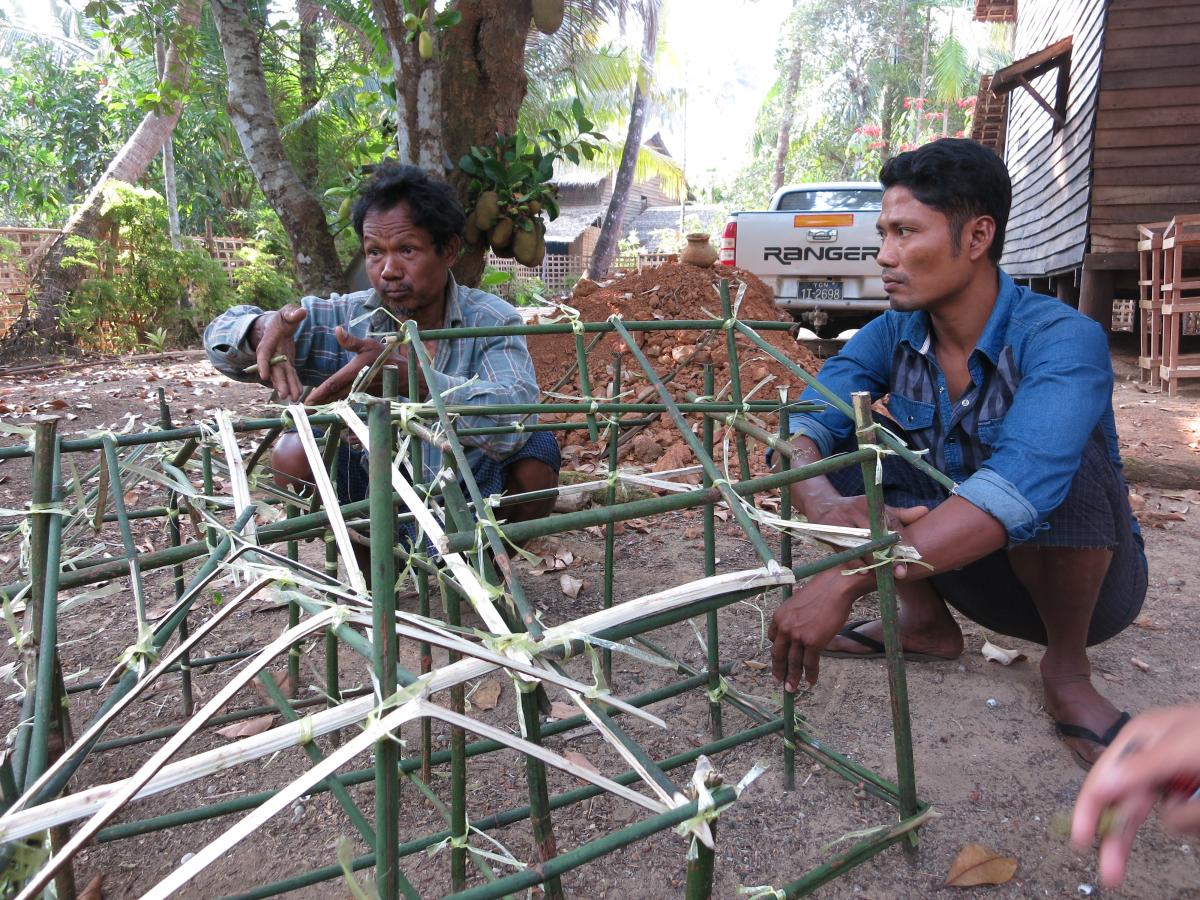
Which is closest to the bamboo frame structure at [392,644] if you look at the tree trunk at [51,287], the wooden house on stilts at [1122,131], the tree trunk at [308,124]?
the wooden house on stilts at [1122,131]

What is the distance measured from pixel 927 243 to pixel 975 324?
0.22 m

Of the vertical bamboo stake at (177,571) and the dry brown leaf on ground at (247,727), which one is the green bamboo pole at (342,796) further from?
the dry brown leaf on ground at (247,727)

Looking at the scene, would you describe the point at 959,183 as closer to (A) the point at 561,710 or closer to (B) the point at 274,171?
(A) the point at 561,710

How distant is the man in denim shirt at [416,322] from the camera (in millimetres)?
2139

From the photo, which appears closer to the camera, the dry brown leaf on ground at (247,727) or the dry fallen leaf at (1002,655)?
the dry brown leaf on ground at (247,727)

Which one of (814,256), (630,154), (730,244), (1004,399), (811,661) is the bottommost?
(811,661)

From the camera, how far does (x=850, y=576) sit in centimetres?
127

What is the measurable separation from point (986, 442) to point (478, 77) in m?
2.69

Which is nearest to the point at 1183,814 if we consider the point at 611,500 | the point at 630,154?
the point at 611,500

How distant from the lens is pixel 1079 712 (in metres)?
1.73

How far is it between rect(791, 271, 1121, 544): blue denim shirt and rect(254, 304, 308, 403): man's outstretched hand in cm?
117

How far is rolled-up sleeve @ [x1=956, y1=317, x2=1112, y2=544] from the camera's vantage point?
140 centimetres

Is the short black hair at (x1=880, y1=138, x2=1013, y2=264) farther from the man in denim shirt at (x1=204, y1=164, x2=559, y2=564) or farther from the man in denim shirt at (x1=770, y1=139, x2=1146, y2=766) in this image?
the man in denim shirt at (x1=204, y1=164, x2=559, y2=564)

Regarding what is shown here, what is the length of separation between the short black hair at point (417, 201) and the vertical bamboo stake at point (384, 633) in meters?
1.66
